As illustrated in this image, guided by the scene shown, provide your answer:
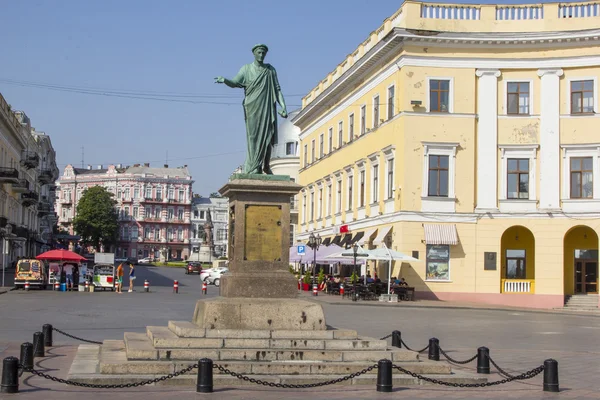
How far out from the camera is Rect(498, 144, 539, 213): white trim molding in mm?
43500

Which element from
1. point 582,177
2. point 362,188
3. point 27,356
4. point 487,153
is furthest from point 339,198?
point 27,356

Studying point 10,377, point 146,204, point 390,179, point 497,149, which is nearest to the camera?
point 10,377

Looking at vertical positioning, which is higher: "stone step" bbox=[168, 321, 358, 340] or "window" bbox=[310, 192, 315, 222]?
"window" bbox=[310, 192, 315, 222]

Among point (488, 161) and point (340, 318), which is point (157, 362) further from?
point (488, 161)

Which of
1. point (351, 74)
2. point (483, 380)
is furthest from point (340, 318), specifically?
point (351, 74)

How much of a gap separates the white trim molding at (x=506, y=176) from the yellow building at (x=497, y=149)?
50 mm

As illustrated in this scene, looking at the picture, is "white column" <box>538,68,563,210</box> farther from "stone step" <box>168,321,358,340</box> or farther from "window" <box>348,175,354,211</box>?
"stone step" <box>168,321,358,340</box>

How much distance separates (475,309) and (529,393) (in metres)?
26.0

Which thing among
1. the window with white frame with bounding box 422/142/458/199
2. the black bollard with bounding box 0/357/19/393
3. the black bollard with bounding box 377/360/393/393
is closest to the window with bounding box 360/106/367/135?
the window with white frame with bounding box 422/142/458/199

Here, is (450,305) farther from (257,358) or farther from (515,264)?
(257,358)

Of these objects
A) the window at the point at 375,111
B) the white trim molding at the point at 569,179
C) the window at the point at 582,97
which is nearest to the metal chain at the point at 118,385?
the white trim molding at the point at 569,179

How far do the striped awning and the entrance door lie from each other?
672 cm

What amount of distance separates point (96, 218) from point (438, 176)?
352ft

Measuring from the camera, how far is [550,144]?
142ft
